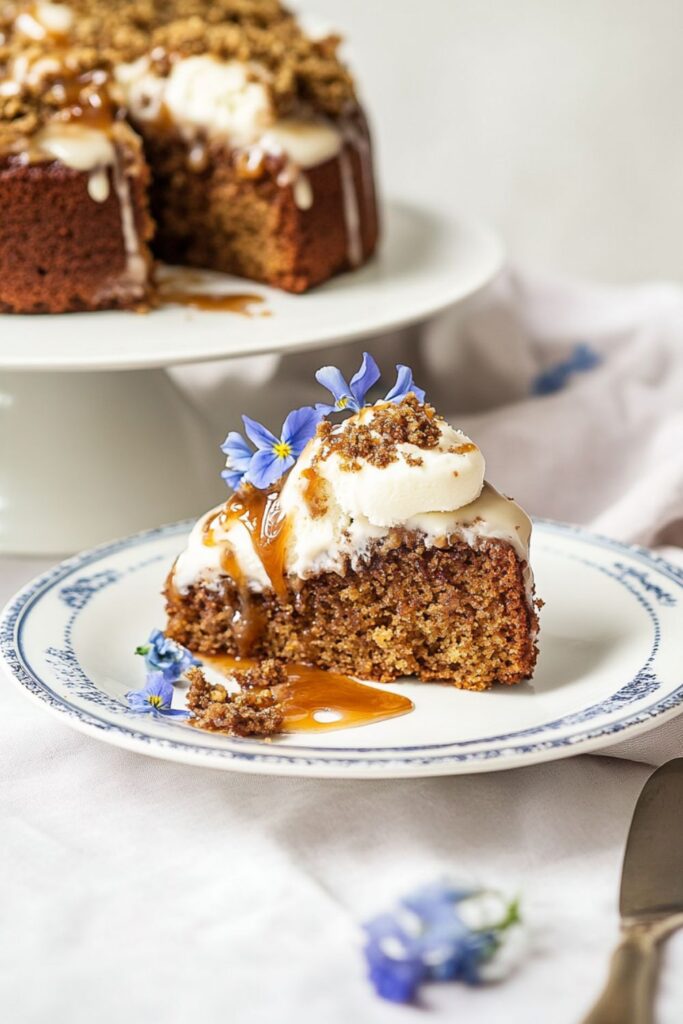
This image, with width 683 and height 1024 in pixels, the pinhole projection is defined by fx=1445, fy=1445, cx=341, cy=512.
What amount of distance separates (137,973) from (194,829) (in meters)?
0.30

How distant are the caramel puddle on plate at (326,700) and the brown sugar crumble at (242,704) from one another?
0.07 feet

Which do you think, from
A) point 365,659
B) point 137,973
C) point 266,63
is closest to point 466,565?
point 365,659

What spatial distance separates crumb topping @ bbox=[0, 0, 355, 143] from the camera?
10.0 ft

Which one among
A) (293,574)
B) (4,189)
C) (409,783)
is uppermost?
(4,189)

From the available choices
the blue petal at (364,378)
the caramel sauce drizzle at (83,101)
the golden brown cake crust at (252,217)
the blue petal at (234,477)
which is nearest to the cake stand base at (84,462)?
the golden brown cake crust at (252,217)

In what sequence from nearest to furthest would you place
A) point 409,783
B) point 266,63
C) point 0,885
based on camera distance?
1. point 0,885
2. point 409,783
3. point 266,63

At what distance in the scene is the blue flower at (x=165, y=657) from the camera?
83.9 inches

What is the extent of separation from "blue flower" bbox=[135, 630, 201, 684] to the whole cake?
3.78 ft

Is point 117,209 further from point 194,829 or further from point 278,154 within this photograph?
point 194,829

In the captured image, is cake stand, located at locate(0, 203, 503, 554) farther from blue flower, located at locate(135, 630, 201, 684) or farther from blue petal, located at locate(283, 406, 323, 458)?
blue flower, located at locate(135, 630, 201, 684)

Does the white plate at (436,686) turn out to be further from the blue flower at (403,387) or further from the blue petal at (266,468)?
A: the blue flower at (403,387)


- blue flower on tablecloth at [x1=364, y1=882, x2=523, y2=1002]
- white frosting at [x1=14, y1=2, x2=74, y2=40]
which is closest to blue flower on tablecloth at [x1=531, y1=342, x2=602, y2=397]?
white frosting at [x1=14, y1=2, x2=74, y2=40]

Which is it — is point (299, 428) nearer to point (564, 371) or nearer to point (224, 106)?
point (224, 106)

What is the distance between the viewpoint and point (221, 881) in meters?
1.83
